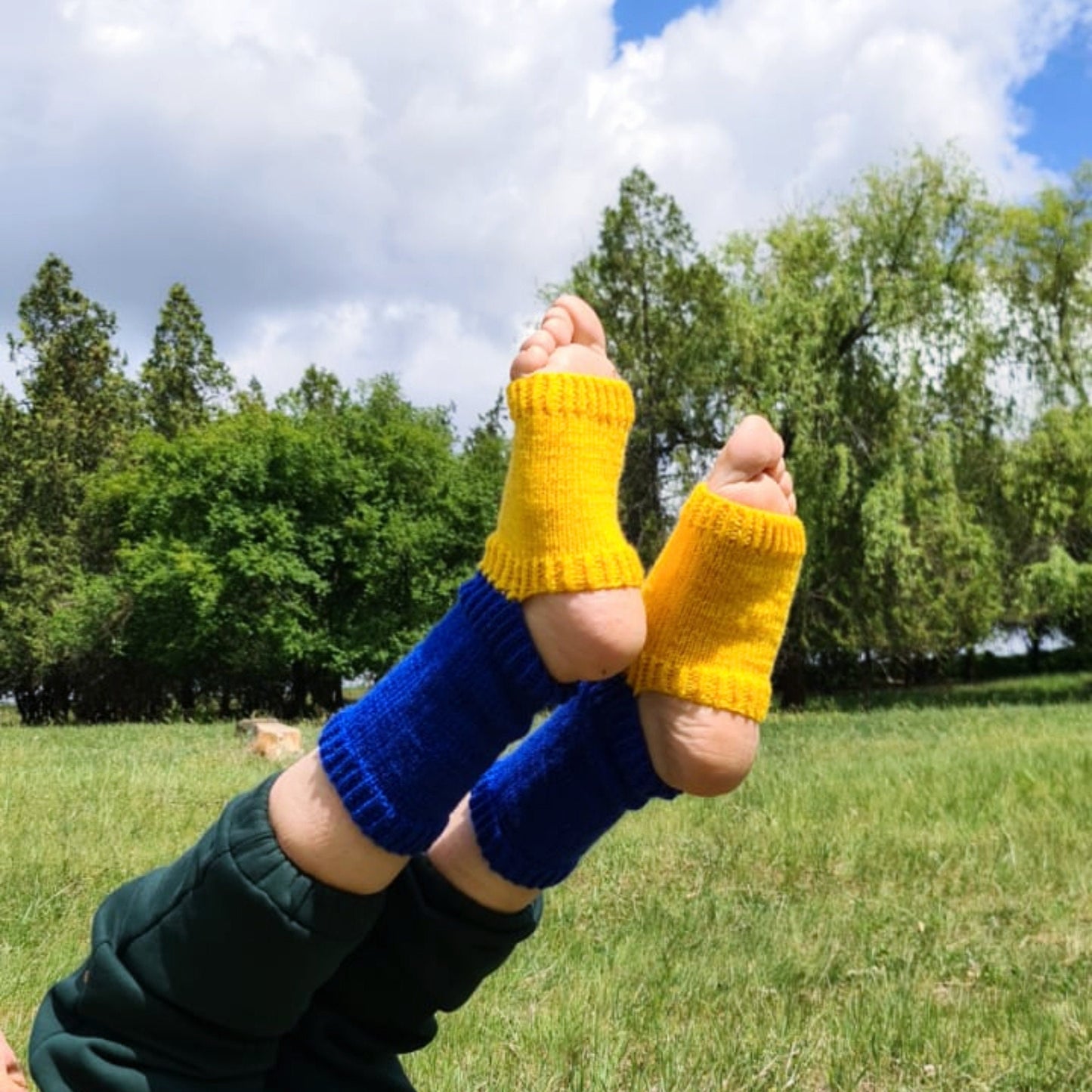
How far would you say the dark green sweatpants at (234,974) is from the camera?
129 cm

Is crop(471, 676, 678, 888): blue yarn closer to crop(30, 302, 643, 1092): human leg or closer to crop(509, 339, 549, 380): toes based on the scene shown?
crop(30, 302, 643, 1092): human leg

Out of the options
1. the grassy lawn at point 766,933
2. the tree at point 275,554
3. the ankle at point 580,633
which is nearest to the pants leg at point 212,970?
the ankle at point 580,633

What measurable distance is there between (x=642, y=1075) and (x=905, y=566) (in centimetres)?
1416

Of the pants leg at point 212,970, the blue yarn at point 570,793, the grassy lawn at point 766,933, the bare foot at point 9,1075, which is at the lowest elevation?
the grassy lawn at point 766,933

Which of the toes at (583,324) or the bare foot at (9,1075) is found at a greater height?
the toes at (583,324)

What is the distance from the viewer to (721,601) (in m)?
1.59

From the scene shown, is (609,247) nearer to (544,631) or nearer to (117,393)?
(117,393)

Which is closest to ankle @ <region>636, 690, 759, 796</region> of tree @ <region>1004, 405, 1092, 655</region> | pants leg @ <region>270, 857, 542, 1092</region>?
pants leg @ <region>270, 857, 542, 1092</region>

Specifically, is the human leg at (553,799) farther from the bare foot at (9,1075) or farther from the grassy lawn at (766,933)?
the grassy lawn at (766,933)

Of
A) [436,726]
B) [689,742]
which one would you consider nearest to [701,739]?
[689,742]

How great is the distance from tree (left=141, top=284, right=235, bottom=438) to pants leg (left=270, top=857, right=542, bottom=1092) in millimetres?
24294

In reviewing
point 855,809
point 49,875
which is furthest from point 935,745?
point 49,875

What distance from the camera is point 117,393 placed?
24.5 metres

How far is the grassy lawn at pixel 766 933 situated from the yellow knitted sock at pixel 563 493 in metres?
1.10
